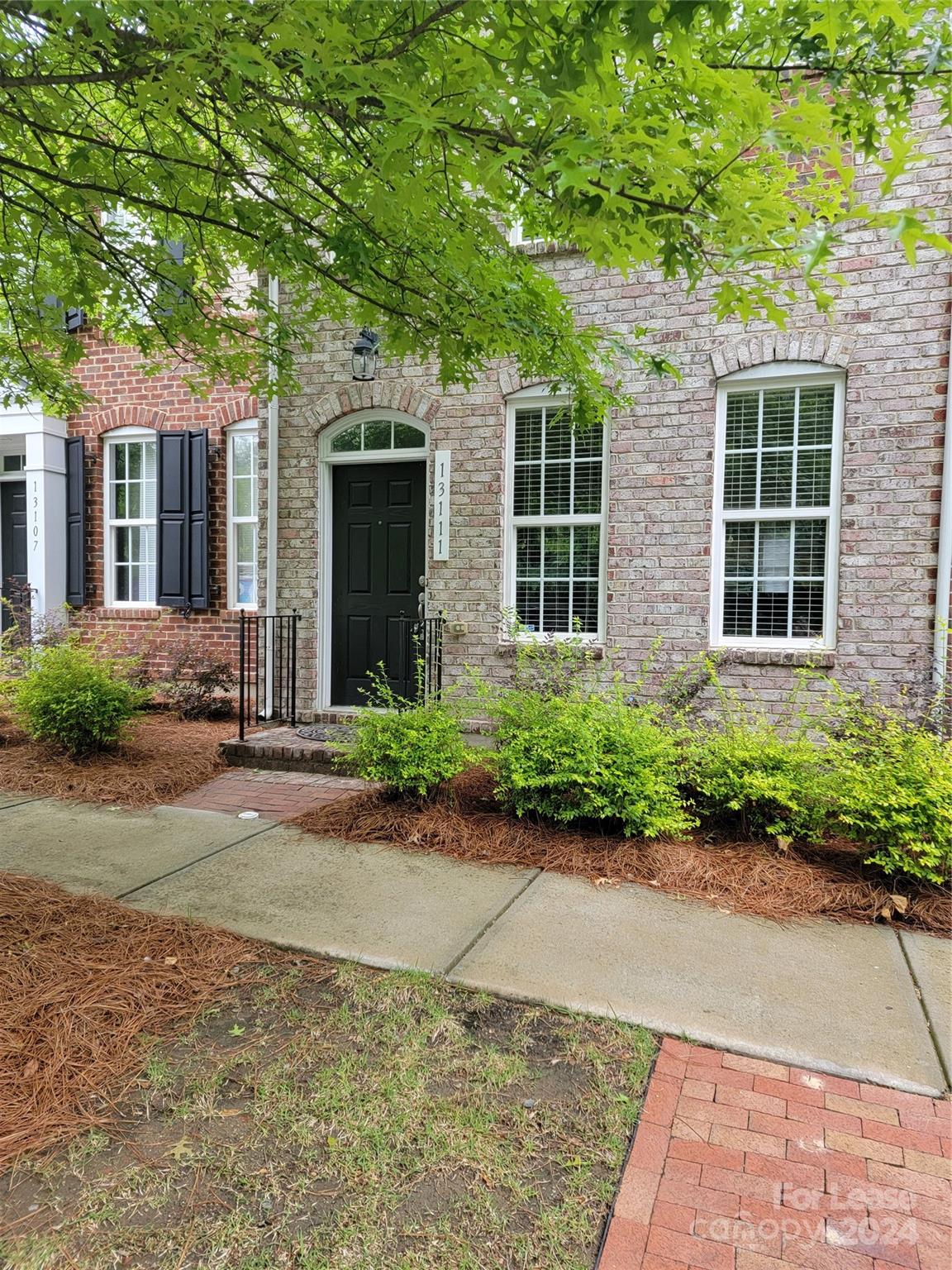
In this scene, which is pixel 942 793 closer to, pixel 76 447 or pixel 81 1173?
pixel 81 1173

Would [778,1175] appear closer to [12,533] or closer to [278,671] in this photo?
[278,671]

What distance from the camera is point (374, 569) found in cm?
672

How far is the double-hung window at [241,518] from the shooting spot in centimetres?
829

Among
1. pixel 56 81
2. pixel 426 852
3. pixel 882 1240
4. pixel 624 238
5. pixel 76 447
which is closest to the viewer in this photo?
pixel 882 1240

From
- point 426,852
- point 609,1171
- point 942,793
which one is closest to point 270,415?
point 426,852

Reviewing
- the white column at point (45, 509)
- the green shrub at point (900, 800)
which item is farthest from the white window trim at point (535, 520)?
the white column at point (45, 509)

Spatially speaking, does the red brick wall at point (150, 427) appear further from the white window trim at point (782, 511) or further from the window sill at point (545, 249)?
the white window trim at point (782, 511)

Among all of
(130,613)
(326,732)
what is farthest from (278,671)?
(130,613)

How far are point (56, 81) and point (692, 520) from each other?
172 inches

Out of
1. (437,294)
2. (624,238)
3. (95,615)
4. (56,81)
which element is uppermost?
(56,81)

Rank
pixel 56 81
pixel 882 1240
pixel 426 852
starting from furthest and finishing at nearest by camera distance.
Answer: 1. pixel 426 852
2. pixel 56 81
3. pixel 882 1240

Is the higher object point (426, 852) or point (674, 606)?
point (674, 606)

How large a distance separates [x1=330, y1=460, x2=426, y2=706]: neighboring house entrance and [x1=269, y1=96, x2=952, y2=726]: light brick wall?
9.7 inches

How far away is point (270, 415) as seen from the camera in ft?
22.0
